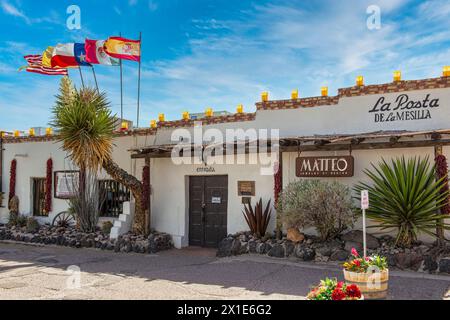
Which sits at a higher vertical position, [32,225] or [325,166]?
[325,166]

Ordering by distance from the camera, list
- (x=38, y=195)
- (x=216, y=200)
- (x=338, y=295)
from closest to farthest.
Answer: (x=338, y=295)
(x=216, y=200)
(x=38, y=195)

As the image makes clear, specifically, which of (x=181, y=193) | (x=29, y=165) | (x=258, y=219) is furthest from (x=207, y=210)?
(x=29, y=165)

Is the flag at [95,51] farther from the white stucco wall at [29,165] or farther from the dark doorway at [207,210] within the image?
the dark doorway at [207,210]

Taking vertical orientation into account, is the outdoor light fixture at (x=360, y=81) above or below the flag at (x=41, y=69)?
below

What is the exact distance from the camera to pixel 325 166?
11352 millimetres

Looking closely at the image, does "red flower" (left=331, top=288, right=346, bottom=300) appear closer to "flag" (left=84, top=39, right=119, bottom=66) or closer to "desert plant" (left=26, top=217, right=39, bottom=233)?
"flag" (left=84, top=39, right=119, bottom=66)

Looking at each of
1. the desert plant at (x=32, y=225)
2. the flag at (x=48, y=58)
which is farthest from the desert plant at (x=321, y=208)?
the flag at (x=48, y=58)

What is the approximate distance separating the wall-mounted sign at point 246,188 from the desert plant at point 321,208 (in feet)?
6.57

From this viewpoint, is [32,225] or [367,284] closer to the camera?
[367,284]

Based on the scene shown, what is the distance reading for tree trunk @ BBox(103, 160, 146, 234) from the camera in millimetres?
13672

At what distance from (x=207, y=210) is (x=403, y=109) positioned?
6316 millimetres

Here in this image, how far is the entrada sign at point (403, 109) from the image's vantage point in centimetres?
1055

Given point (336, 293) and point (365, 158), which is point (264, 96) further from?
point (336, 293)

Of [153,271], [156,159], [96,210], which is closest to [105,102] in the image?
[156,159]
